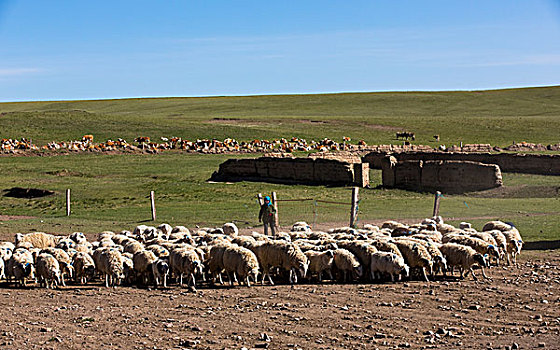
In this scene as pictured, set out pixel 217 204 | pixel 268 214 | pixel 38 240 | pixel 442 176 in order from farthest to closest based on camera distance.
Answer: pixel 442 176
pixel 217 204
pixel 268 214
pixel 38 240

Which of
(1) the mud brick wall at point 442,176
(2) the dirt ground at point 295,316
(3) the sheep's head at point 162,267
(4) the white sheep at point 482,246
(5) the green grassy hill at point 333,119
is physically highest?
(5) the green grassy hill at point 333,119

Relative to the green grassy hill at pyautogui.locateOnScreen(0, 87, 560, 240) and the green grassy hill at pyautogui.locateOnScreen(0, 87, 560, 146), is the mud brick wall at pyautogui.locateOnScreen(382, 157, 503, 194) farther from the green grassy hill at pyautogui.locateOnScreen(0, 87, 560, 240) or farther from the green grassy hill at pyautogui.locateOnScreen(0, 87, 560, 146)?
the green grassy hill at pyautogui.locateOnScreen(0, 87, 560, 146)

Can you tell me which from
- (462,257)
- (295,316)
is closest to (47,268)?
(295,316)

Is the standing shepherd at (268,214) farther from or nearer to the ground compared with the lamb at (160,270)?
farther from the ground

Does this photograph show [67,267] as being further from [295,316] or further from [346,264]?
[346,264]

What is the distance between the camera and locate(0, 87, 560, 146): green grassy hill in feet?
245

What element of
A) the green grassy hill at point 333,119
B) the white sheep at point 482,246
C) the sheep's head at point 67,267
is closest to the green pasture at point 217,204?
the white sheep at point 482,246

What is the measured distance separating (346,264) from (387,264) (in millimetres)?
922

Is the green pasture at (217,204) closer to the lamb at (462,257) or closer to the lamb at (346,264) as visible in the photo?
the lamb at (462,257)

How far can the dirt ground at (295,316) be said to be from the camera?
1127cm

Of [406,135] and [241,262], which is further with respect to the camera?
[406,135]

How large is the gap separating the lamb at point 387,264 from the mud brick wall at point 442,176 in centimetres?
1775

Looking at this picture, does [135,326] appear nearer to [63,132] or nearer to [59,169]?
→ [59,169]

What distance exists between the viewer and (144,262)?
16.3 meters
